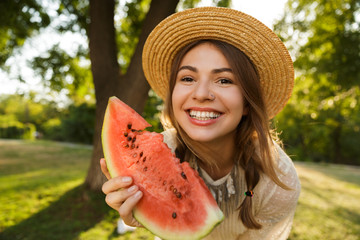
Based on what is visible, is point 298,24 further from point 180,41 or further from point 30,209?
point 30,209

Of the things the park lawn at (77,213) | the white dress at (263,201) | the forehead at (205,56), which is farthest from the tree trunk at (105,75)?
the forehead at (205,56)

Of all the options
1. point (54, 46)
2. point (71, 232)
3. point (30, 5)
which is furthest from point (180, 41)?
point (54, 46)

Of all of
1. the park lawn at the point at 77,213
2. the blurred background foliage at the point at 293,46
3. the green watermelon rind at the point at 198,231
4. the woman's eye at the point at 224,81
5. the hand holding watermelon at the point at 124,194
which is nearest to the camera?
the green watermelon rind at the point at 198,231

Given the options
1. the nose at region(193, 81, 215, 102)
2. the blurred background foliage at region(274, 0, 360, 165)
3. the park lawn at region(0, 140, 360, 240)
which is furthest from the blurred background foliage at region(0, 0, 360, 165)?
the nose at region(193, 81, 215, 102)

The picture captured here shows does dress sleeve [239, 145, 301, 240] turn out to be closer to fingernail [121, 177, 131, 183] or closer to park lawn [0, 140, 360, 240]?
fingernail [121, 177, 131, 183]

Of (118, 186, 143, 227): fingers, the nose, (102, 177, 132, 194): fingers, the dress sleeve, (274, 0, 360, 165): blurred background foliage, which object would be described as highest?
(274, 0, 360, 165): blurred background foliage

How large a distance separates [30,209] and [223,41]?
4489 mm

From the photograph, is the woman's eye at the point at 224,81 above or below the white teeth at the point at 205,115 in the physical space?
above

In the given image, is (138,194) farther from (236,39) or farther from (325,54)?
(325,54)

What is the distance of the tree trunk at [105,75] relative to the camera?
4.20 meters

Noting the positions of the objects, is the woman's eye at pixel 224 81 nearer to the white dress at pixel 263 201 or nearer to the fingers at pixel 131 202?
the white dress at pixel 263 201

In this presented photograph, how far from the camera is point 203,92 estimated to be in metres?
1.45

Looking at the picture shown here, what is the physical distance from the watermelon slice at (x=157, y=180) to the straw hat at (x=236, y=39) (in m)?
0.72

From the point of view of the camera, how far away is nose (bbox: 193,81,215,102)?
4.77 feet
